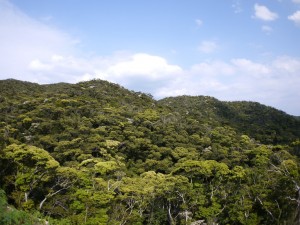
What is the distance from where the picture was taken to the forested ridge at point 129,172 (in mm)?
31406

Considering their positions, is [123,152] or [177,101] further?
[177,101]

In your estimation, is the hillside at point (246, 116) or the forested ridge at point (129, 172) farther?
the hillside at point (246, 116)

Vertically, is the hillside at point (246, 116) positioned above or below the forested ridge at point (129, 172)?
above

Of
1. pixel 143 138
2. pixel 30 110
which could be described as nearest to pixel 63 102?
pixel 30 110

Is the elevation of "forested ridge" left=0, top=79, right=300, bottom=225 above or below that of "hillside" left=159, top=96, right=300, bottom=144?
below

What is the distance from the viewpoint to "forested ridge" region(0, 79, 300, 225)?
31406 millimetres

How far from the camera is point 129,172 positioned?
4291cm

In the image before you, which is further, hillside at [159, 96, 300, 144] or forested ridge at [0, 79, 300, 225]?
hillside at [159, 96, 300, 144]

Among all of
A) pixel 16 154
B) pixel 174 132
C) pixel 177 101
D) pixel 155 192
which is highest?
pixel 177 101

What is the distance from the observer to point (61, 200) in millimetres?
31750

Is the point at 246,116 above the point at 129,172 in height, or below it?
above

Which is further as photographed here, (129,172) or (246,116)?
(246,116)

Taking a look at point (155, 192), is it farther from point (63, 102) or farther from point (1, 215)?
point (63, 102)

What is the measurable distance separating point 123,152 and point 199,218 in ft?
54.6
